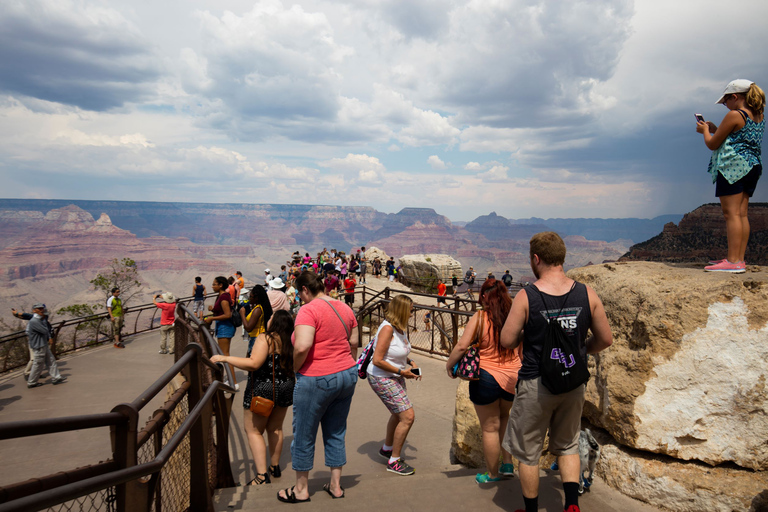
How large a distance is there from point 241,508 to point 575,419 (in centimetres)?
222

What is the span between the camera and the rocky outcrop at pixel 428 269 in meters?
28.5

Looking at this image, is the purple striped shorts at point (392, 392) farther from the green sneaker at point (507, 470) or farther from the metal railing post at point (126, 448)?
the metal railing post at point (126, 448)

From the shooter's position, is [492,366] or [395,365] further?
[395,365]

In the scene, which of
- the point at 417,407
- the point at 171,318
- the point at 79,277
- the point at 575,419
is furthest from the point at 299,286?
the point at 79,277

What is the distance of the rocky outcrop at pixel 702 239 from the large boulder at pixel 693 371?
107ft

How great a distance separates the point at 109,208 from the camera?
618 feet

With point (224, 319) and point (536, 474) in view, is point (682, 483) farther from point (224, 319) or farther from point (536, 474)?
point (224, 319)

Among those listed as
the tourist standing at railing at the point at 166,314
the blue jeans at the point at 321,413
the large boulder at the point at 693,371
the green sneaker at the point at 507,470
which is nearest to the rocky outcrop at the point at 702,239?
the tourist standing at railing at the point at 166,314

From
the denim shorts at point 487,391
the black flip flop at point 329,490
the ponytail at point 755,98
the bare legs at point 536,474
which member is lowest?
the black flip flop at point 329,490

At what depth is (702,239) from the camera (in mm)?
38281

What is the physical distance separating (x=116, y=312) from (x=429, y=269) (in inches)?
829

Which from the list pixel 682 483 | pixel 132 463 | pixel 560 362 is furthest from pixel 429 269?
pixel 132 463

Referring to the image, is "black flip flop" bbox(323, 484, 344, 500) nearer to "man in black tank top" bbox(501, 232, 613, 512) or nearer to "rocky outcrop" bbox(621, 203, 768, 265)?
"man in black tank top" bbox(501, 232, 613, 512)

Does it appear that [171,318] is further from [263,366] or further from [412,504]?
[412,504]
